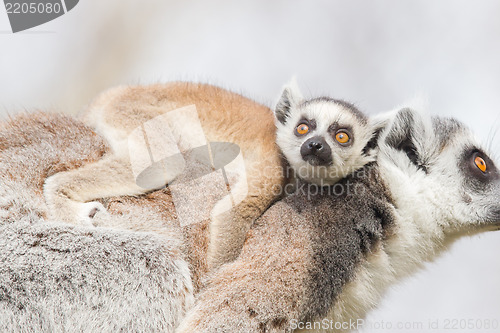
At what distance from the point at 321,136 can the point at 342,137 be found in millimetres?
201

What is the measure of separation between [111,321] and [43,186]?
1.26 meters

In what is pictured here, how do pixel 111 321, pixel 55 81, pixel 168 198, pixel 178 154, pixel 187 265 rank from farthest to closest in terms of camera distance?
pixel 55 81 → pixel 178 154 → pixel 168 198 → pixel 187 265 → pixel 111 321

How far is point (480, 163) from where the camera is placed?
185 inches

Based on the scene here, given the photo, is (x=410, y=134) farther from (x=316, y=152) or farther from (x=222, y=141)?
(x=222, y=141)

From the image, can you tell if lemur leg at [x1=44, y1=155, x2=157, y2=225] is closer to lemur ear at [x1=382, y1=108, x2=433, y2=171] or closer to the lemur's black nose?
the lemur's black nose

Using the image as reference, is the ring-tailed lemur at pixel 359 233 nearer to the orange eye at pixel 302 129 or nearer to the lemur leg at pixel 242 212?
the lemur leg at pixel 242 212

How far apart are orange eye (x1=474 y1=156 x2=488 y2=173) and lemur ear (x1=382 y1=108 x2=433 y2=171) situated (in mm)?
452

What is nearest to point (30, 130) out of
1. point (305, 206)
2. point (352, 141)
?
point (305, 206)

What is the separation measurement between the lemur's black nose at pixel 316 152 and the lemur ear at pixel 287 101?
79 centimetres

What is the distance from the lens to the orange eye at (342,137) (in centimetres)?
498

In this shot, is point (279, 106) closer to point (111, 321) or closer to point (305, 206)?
point (305, 206)

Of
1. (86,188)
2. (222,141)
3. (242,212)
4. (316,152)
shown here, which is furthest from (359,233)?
(86,188)

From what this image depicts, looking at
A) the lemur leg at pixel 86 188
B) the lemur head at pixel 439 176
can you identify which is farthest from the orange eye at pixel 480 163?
the lemur leg at pixel 86 188

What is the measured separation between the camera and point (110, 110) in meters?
5.36
